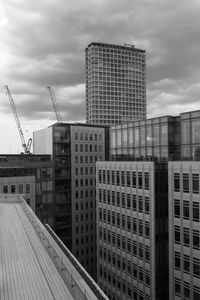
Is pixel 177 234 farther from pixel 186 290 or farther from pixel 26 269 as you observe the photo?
pixel 26 269

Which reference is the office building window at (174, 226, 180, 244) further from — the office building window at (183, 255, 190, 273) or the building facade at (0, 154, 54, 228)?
the building facade at (0, 154, 54, 228)

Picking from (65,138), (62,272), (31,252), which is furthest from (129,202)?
(65,138)

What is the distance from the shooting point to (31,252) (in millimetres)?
26781

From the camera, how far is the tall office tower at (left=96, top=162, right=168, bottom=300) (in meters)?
50.1

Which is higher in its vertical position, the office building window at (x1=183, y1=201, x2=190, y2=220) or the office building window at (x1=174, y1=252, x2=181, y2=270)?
the office building window at (x1=183, y1=201, x2=190, y2=220)

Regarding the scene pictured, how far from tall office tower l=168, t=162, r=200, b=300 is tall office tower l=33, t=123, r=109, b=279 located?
53.6 metres

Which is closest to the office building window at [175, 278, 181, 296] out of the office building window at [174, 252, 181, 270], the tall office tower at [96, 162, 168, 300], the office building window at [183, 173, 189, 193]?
the office building window at [174, 252, 181, 270]

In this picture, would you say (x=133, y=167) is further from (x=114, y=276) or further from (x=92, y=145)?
(x=92, y=145)

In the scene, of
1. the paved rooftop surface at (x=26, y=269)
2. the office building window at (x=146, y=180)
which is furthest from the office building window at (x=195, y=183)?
the paved rooftop surface at (x=26, y=269)

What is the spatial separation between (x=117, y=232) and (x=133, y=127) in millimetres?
22144

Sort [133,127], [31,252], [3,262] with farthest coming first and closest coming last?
[133,127], [31,252], [3,262]

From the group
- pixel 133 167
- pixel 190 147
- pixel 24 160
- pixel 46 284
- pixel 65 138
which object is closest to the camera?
pixel 46 284

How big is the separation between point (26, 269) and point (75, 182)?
74.4 metres

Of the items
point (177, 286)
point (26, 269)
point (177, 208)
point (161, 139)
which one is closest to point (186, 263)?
point (177, 286)
